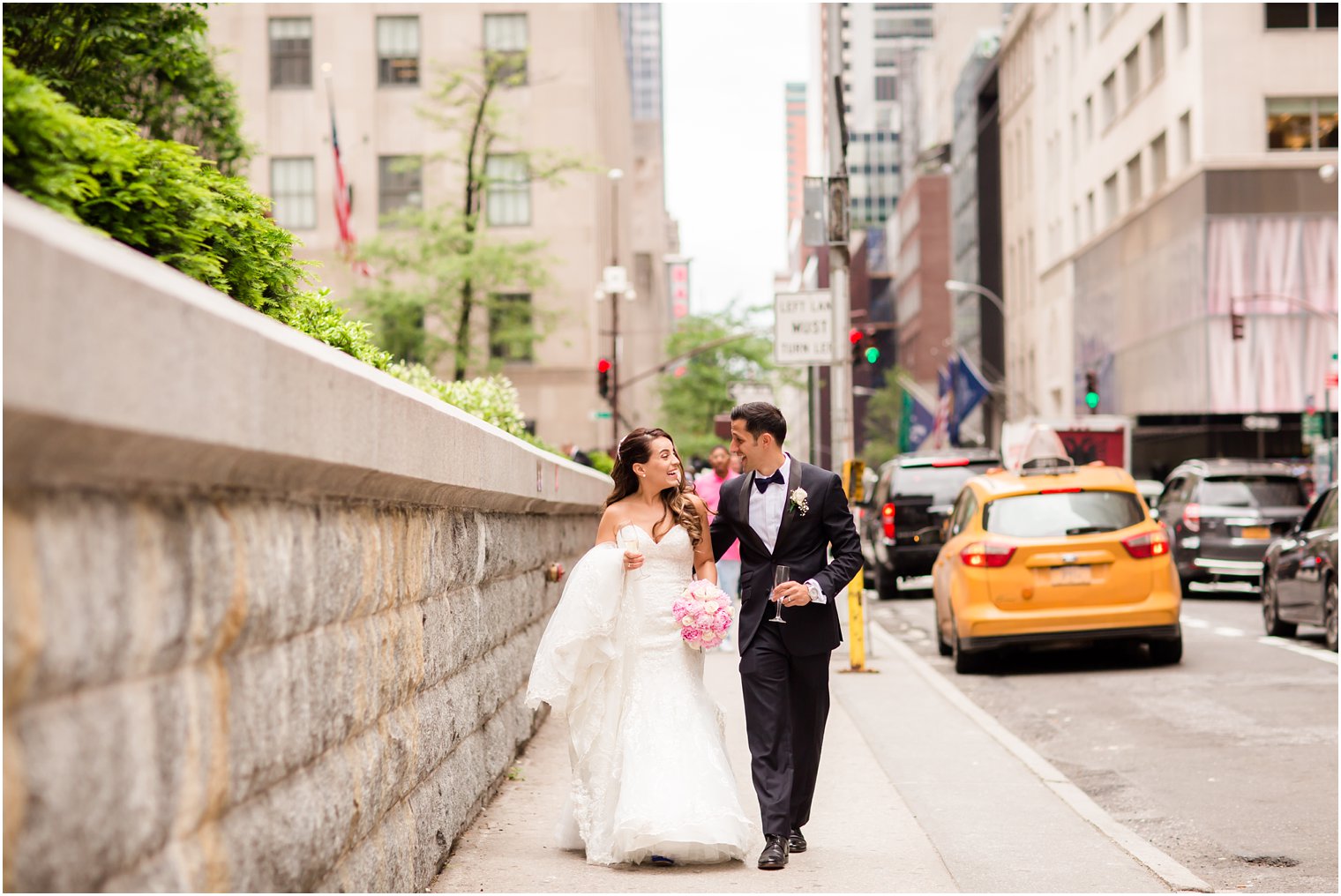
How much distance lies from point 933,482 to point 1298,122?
28216 mm

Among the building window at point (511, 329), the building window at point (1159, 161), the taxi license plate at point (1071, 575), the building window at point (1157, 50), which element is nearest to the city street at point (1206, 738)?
the taxi license plate at point (1071, 575)

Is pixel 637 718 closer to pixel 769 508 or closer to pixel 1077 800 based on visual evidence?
pixel 769 508

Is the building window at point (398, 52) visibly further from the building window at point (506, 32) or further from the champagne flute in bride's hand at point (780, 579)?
the champagne flute in bride's hand at point (780, 579)

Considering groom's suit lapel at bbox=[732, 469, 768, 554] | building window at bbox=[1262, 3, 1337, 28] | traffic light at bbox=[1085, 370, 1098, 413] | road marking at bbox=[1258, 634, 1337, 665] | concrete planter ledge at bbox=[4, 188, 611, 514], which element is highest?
building window at bbox=[1262, 3, 1337, 28]

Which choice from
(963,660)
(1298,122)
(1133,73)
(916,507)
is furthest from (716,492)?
(1133,73)

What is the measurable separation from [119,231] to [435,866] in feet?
8.30

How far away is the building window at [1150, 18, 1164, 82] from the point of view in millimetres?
52250

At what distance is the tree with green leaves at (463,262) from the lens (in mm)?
40969

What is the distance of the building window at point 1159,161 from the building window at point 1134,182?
6.67 feet

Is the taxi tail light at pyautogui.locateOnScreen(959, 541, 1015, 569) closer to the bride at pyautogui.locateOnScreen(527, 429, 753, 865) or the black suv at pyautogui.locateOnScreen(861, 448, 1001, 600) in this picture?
the bride at pyautogui.locateOnScreen(527, 429, 753, 865)

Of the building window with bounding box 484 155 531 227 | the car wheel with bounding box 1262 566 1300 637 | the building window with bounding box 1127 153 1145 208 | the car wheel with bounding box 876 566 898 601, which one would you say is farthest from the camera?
the building window with bounding box 1127 153 1145 208

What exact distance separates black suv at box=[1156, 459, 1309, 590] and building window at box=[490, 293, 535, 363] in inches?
909

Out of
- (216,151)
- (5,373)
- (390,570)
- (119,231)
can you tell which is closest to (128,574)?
(5,373)

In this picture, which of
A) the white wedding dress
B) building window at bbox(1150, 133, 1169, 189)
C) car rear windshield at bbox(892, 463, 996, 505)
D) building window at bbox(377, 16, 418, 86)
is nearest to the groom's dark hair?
the white wedding dress
